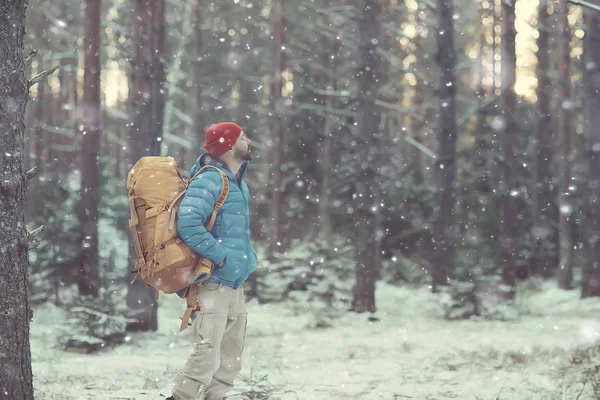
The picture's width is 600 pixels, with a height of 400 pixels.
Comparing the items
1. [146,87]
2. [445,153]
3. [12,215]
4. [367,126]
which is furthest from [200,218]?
[445,153]

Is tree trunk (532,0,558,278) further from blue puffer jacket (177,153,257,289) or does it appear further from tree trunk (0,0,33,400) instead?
tree trunk (0,0,33,400)

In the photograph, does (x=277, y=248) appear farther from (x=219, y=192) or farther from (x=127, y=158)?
(x=219, y=192)

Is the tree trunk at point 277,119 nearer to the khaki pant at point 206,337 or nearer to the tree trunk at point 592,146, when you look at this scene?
the tree trunk at point 592,146

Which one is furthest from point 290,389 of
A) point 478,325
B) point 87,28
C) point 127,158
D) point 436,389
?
point 87,28

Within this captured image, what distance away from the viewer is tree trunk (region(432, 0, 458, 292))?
43.4 ft

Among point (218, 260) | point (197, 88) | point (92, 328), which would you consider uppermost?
point (197, 88)

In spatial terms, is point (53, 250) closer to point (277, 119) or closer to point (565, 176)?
point (277, 119)

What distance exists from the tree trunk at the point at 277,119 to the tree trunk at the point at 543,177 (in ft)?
21.2

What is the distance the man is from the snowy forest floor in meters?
0.96

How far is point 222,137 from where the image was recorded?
5211 millimetres

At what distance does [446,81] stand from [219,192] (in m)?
9.30

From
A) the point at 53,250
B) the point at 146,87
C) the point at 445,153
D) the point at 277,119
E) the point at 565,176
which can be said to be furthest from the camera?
the point at 277,119

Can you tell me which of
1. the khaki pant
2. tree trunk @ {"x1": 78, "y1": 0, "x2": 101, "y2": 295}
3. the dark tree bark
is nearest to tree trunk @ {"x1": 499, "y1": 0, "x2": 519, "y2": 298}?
the dark tree bark

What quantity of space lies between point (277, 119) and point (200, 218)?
1371 cm
